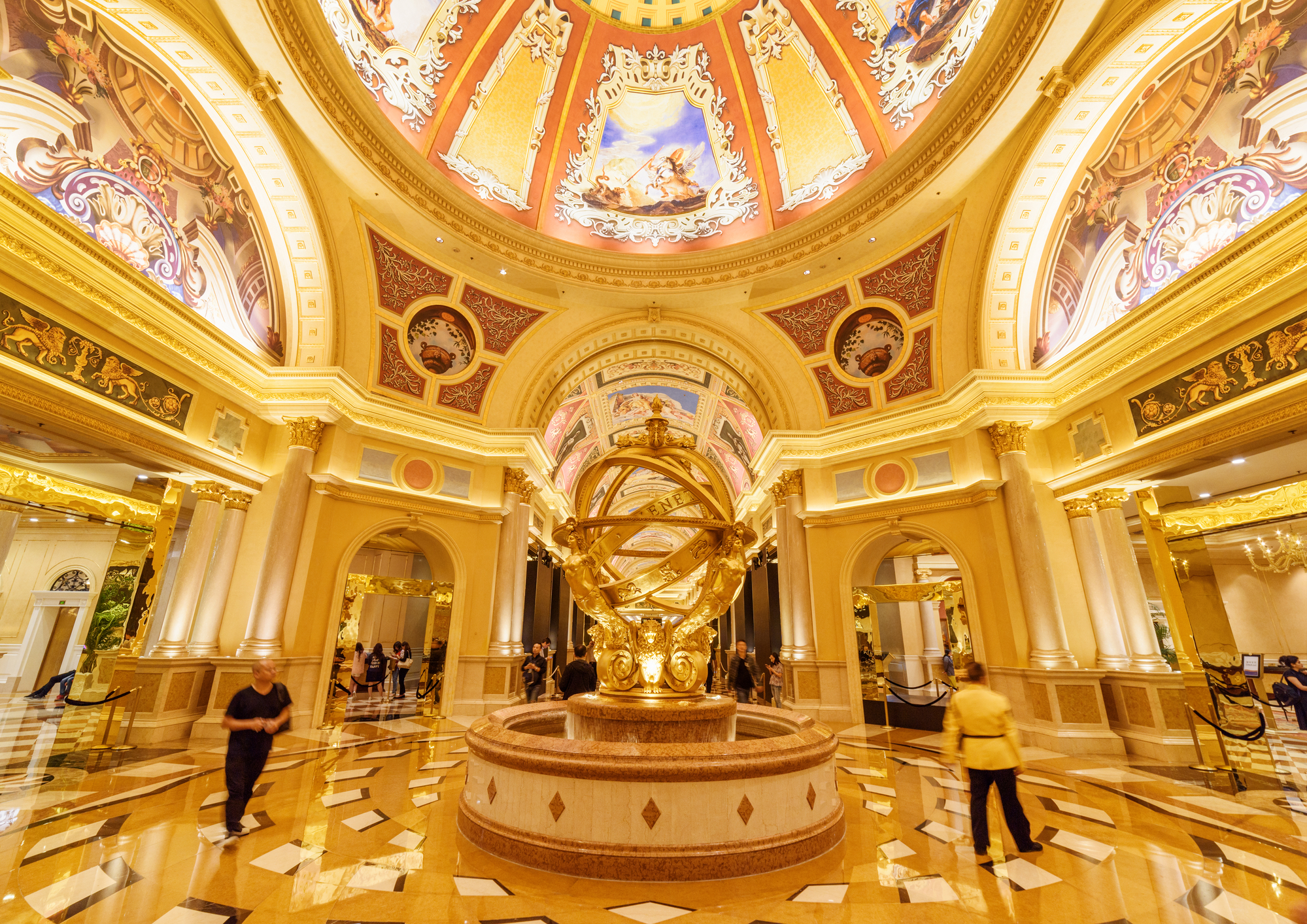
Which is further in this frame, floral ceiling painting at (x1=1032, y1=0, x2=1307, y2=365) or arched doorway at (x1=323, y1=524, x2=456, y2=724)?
arched doorway at (x1=323, y1=524, x2=456, y2=724)

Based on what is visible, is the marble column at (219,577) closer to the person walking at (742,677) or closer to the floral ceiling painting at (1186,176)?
the person walking at (742,677)

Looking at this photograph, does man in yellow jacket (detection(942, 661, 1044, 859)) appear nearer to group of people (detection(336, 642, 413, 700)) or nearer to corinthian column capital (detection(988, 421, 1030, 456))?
corinthian column capital (detection(988, 421, 1030, 456))

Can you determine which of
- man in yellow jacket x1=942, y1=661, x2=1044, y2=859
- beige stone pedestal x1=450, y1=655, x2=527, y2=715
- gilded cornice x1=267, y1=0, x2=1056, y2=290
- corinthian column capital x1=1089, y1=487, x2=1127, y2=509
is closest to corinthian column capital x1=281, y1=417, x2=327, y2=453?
gilded cornice x1=267, y1=0, x2=1056, y2=290

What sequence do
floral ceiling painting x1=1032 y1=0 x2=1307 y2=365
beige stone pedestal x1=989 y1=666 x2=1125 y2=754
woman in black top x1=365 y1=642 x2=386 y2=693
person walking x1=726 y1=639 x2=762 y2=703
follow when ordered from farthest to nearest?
woman in black top x1=365 y1=642 x2=386 y2=693 < person walking x1=726 y1=639 x2=762 y2=703 < beige stone pedestal x1=989 y1=666 x2=1125 y2=754 < floral ceiling painting x1=1032 y1=0 x2=1307 y2=365

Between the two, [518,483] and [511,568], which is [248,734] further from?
[518,483]

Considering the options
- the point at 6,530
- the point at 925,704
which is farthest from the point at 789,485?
the point at 6,530

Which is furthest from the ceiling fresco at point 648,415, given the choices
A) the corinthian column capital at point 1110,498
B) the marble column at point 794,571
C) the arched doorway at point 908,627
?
the corinthian column capital at point 1110,498

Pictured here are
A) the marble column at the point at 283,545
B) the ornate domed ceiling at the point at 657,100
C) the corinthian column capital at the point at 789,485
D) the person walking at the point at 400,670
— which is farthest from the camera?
the person walking at the point at 400,670

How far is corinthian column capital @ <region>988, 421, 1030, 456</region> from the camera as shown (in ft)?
30.3

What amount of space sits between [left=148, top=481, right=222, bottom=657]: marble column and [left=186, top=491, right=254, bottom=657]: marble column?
7cm

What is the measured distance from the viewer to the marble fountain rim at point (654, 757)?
139 inches

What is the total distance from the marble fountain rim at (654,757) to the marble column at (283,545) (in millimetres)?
6552

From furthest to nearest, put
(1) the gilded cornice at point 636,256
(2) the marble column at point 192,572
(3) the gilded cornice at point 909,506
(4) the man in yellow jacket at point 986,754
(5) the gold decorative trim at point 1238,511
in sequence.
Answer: (3) the gilded cornice at point 909,506 < (2) the marble column at point 192,572 < (1) the gilded cornice at point 636,256 < (5) the gold decorative trim at point 1238,511 < (4) the man in yellow jacket at point 986,754

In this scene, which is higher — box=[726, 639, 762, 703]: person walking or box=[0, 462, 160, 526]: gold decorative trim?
box=[0, 462, 160, 526]: gold decorative trim
